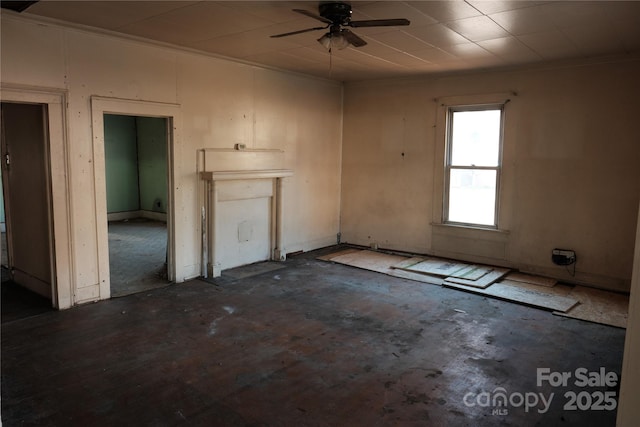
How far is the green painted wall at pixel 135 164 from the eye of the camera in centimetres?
988

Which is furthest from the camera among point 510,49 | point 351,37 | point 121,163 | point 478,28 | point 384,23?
point 121,163

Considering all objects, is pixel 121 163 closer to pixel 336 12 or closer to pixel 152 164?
pixel 152 164

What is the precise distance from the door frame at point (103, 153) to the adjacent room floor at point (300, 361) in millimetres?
439

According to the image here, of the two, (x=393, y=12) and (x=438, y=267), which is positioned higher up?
(x=393, y=12)

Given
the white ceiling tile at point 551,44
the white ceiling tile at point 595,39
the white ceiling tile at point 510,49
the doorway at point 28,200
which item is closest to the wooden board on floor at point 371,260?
the white ceiling tile at point 510,49

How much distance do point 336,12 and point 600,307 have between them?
156 inches

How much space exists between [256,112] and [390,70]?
195 centimetres

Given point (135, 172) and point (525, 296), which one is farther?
point (135, 172)

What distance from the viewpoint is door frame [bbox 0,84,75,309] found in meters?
4.17

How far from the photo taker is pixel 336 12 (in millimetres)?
3543

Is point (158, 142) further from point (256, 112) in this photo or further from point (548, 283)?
point (548, 283)

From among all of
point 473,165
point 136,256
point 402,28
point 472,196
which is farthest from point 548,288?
point 136,256

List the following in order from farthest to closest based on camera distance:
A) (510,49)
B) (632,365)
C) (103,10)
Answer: (510,49), (103,10), (632,365)

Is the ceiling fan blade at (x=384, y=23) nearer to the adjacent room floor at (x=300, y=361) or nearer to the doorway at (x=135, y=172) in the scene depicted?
the adjacent room floor at (x=300, y=361)
